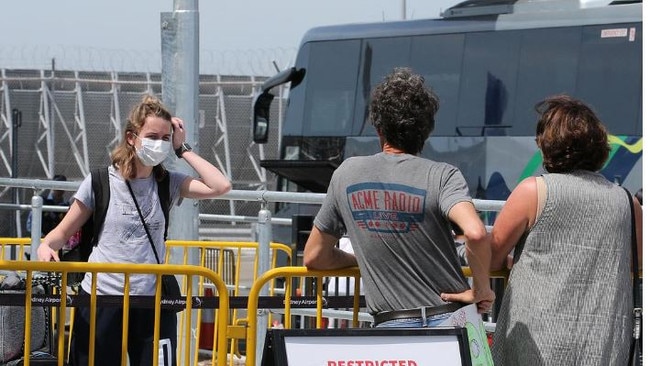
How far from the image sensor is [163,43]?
23.9 ft

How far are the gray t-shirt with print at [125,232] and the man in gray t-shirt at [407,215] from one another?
46.5 inches

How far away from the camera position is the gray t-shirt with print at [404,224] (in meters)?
4.32

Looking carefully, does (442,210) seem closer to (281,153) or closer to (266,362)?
(266,362)

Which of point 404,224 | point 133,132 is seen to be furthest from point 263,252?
point 404,224

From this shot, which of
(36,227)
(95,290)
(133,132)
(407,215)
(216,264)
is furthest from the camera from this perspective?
(36,227)

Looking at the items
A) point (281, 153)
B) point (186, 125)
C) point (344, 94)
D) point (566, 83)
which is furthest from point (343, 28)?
point (186, 125)

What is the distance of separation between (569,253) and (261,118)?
1297cm

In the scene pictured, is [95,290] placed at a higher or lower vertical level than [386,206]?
lower

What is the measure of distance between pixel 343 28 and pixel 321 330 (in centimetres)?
1258

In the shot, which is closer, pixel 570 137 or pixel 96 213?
pixel 570 137

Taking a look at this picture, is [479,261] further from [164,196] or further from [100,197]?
[100,197]

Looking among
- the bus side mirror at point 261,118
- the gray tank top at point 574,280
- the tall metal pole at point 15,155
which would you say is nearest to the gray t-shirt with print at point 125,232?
the gray tank top at point 574,280

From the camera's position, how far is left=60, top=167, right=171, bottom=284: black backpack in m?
5.29

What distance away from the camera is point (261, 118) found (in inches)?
679
